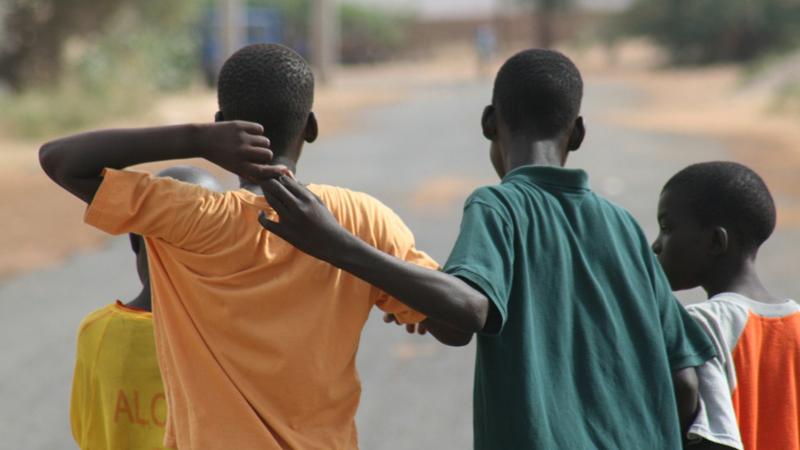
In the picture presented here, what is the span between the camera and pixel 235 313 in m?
2.27

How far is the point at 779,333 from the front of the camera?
2.45m

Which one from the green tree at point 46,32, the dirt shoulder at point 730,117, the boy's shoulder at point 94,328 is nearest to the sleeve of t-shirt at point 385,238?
the boy's shoulder at point 94,328

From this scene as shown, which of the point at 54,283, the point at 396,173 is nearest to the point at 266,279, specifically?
the point at 54,283

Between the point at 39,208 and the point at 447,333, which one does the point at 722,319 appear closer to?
the point at 447,333

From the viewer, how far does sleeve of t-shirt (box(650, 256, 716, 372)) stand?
2291mm

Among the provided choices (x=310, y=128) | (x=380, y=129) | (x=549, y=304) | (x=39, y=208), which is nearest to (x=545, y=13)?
(x=380, y=129)

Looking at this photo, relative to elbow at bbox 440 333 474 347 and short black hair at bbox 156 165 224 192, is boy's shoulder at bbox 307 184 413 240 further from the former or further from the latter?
short black hair at bbox 156 165 224 192

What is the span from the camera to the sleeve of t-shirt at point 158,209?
2.22m

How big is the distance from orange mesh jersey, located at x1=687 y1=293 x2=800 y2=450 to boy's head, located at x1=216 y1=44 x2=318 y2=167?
87 cm

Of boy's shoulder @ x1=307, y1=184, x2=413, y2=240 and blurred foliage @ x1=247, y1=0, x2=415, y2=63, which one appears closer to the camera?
boy's shoulder @ x1=307, y1=184, x2=413, y2=240

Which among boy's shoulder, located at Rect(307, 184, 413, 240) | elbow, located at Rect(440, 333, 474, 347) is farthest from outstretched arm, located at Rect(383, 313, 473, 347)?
boy's shoulder, located at Rect(307, 184, 413, 240)

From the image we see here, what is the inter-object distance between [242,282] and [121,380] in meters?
0.51

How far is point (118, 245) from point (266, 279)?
8178 millimetres

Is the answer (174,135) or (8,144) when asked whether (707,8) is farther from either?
(174,135)
